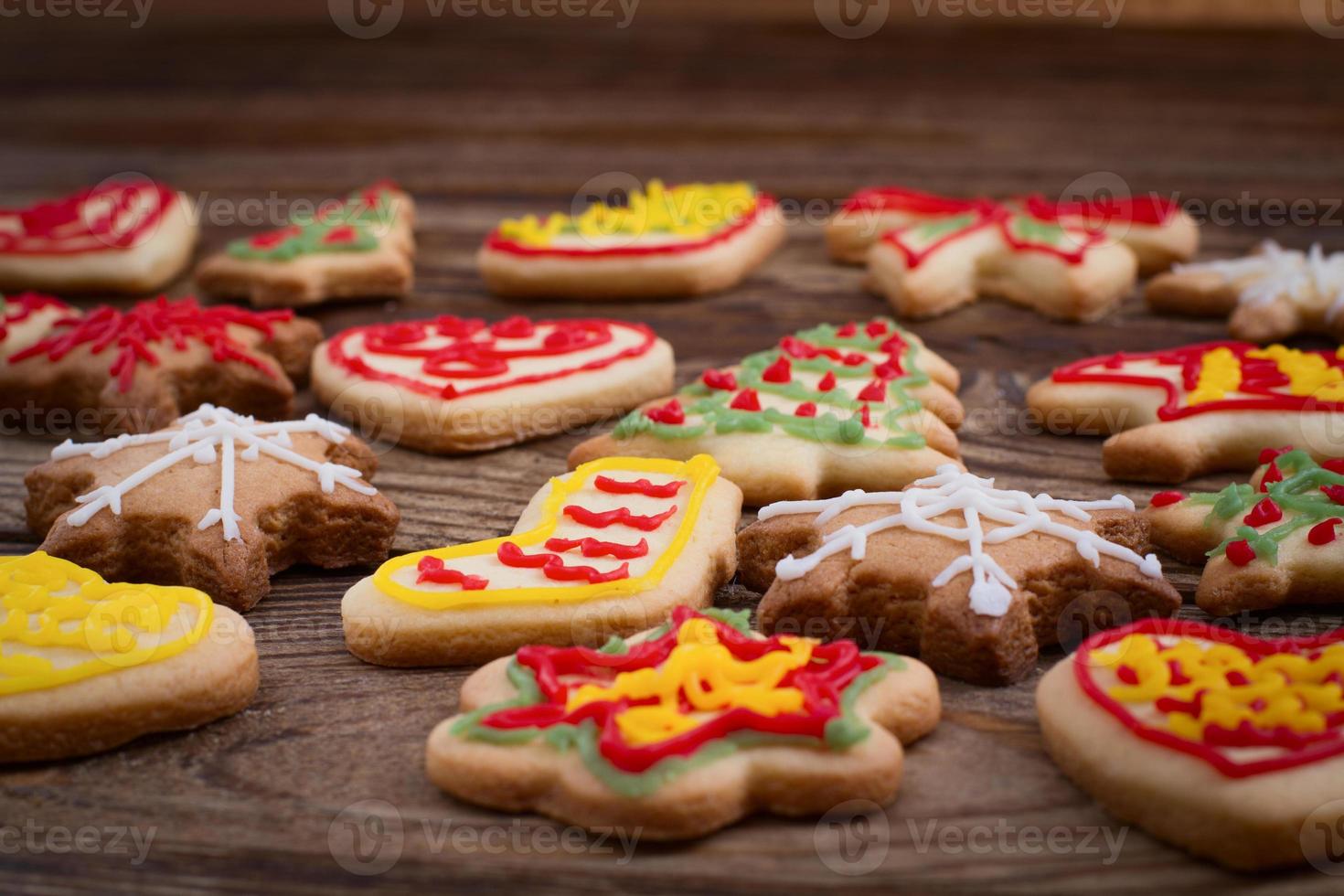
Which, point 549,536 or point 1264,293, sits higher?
point 1264,293

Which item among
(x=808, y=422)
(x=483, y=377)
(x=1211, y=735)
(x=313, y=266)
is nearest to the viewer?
(x=1211, y=735)

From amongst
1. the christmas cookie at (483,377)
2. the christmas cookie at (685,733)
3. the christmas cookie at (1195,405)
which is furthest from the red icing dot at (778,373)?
the christmas cookie at (685,733)

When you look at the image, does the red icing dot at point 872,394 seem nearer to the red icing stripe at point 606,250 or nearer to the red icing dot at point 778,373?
the red icing dot at point 778,373

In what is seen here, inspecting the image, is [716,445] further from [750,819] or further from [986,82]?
[986,82]

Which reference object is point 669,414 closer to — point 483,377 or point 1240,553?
point 483,377

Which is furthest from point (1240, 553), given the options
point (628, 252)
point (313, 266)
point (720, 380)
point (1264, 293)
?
point (313, 266)

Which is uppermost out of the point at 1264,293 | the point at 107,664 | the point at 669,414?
the point at 1264,293
